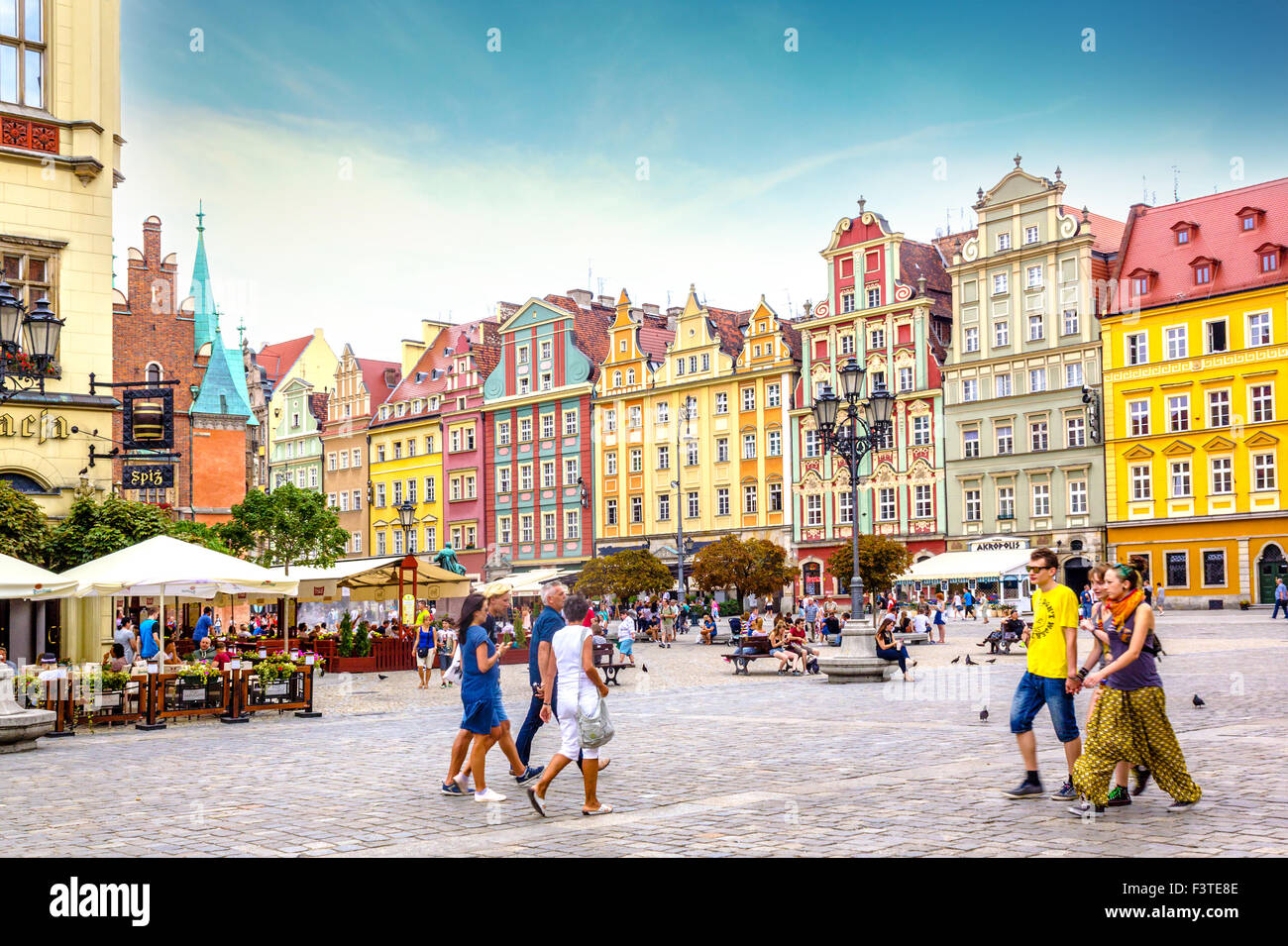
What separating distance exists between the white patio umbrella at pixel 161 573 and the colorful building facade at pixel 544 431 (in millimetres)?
49261

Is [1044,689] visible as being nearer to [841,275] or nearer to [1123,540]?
[1123,540]

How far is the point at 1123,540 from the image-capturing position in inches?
2014

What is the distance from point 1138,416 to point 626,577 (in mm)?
21227

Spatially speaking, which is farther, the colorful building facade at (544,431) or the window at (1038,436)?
the colorful building facade at (544,431)

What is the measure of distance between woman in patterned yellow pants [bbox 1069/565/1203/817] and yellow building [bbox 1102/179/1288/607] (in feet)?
143

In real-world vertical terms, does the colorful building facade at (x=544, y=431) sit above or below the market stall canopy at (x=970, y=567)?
above

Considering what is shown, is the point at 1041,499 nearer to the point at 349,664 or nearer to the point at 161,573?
the point at 349,664

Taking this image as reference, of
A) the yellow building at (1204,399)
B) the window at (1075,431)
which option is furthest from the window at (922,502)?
the yellow building at (1204,399)

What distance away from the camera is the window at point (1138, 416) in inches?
2002

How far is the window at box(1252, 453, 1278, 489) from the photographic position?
157 feet

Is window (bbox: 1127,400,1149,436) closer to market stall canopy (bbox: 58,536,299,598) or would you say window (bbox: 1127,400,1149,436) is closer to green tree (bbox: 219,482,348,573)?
green tree (bbox: 219,482,348,573)

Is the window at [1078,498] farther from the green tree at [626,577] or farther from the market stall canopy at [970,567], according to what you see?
→ the green tree at [626,577]

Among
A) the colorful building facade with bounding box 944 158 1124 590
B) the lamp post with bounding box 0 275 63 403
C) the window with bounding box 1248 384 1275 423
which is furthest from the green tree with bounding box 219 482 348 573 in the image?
the window with bounding box 1248 384 1275 423
